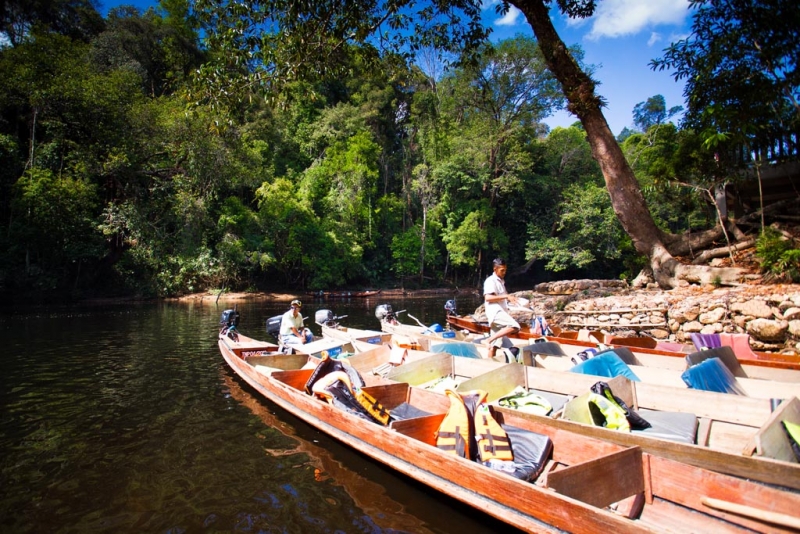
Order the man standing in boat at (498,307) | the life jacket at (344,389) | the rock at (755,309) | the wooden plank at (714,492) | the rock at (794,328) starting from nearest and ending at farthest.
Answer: the wooden plank at (714,492), the life jacket at (344,389), the man standing in boat at (498,307), the rock at (794,328), the rock at (755,309)

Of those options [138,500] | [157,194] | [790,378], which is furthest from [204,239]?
[790,378]

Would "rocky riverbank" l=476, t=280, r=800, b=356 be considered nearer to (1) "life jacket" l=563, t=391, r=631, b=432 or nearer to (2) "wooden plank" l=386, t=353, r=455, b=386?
(2) "wooden plank" l=386, t=353, r=455, b=386

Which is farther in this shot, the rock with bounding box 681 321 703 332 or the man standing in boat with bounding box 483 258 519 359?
the rock with bounding box 681 321 703 332

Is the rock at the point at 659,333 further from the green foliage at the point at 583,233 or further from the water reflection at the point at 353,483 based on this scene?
the green foliage at the point at 583,233

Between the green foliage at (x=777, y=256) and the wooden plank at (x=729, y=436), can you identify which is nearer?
the wooden plank at (x=729, y=436)

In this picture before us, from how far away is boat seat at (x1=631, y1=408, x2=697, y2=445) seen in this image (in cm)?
355

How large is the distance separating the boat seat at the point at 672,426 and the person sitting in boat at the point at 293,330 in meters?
6.36

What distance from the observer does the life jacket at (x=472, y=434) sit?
3.58 m

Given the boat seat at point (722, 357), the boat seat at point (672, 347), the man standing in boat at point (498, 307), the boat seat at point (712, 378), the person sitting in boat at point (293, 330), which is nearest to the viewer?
the boat seat at point (712, 378)

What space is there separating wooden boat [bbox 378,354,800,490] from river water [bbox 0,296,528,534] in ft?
4.47

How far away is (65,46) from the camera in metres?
23.6

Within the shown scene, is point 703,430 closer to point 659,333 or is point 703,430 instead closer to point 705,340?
point 705,340

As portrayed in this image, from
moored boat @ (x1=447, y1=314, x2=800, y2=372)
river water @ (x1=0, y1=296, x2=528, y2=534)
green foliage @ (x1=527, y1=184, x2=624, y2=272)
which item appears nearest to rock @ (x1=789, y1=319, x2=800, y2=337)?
moored boat @ (x1=447, y1=314, x2=800, y2=372)

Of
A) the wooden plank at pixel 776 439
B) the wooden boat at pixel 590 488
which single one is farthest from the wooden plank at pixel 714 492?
the wooden plank at pixel 776 439
